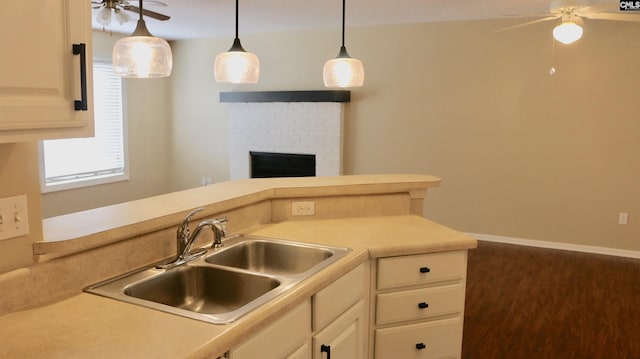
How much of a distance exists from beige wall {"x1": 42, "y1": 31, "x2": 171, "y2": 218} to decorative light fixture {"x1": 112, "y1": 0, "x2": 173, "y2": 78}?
4716 mm

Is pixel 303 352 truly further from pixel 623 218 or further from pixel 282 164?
pixel 282 164

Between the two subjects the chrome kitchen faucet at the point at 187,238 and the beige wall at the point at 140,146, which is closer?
the chrome kitchen faucet at the point at 187,238

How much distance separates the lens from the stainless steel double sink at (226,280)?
167cm

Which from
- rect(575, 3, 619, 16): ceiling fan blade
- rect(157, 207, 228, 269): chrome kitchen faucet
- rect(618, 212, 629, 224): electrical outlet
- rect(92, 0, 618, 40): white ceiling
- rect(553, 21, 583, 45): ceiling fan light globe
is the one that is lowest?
rect(618, 212, 629, 224): electrical outlet

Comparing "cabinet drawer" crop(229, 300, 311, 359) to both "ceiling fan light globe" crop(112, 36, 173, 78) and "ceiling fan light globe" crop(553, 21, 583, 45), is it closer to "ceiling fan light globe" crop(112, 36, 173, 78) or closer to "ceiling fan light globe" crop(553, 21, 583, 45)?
"ceiling fan light globe" crop(112, 36, 173, 78)

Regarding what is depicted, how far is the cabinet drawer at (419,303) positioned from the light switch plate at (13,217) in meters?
1.42

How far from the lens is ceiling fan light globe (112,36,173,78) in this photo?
204 cm

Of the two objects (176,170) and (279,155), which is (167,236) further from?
(176,170)

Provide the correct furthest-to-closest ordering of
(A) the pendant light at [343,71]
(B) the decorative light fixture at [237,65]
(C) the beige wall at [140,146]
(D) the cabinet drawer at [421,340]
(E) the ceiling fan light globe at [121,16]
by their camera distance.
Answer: (C) the beige wall at [140,146]
(E) the ceiling fan light globe at [121,16]
(A) the pendant light at [343,71]
(B) the decorative light fixture at [237,65]
(D) the cabinet drawer at [421,340]

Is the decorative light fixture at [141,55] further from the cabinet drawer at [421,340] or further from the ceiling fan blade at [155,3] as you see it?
the ceiling fan blade at [155,3]

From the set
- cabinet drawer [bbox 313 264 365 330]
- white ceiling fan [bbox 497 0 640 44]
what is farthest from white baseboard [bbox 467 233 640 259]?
cabinet drawer [bbox 313 264 365 330]

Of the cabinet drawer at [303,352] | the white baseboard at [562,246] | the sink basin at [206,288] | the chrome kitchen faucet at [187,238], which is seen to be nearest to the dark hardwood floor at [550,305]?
the white baseboard at [562,246]

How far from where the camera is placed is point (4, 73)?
116cm

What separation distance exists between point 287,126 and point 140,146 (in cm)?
221
